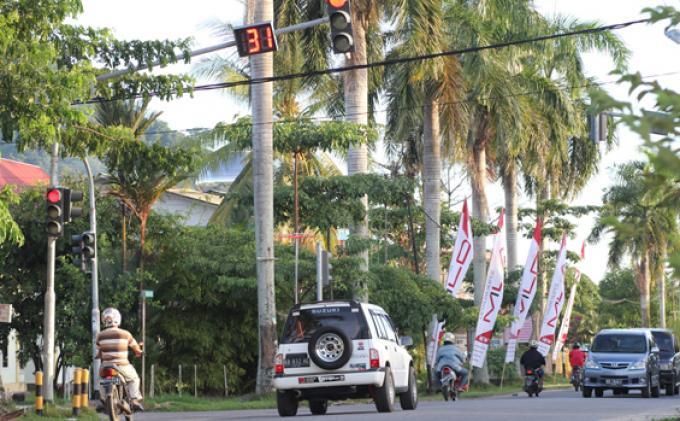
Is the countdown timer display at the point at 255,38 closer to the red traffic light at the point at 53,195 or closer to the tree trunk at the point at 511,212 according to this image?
the red traffic light at the point at 53,195

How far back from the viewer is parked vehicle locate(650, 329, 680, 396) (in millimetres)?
38500

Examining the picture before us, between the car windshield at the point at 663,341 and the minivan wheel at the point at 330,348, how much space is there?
2007cm

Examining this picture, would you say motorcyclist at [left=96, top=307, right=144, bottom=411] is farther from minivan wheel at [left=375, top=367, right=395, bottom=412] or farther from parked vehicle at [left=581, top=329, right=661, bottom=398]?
parked vehicle at [left=581, top=329, right=661, bottom=398]

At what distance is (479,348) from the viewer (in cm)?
4059

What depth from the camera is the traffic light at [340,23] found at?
18703 mm

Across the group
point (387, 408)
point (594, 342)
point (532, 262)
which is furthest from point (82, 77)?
point (532, 262)

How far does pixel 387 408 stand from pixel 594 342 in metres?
14.0

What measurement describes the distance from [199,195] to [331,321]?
171ft

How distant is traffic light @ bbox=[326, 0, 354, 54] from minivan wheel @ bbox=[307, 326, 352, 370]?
523cm

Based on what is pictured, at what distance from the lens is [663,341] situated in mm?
40281

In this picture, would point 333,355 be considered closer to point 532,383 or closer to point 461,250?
point 532,383

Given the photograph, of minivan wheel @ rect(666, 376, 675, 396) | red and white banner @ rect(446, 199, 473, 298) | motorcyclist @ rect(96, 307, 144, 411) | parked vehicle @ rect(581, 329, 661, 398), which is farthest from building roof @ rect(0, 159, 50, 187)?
motorcyclist @ rect(96, 307, 144, 411)

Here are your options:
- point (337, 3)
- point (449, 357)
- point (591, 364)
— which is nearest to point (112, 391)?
point (337, 3)

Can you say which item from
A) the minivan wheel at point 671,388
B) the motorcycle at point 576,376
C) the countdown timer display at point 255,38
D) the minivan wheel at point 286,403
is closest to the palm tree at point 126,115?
the motorcycle at point 576,376
